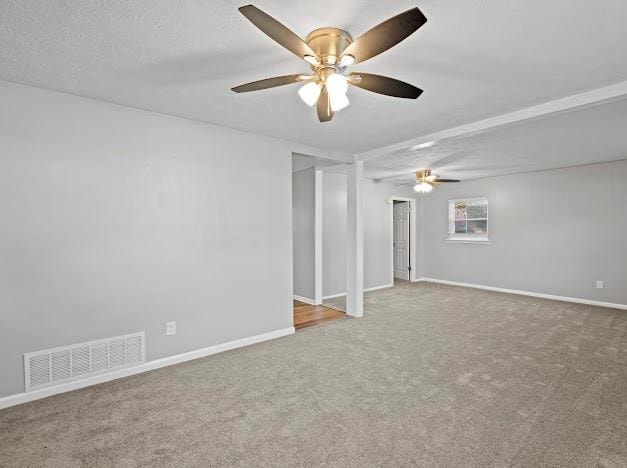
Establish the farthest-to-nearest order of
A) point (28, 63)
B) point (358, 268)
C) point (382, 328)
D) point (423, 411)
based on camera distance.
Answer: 1. point (358, 268)
2. point (382, 328)
3. point (423, 411)
4. point (28, 63)

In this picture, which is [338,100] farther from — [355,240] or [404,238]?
[404,238]

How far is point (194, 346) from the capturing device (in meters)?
3.25

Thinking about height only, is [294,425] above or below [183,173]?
below

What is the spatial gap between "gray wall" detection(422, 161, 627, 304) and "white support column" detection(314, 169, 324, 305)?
358cm

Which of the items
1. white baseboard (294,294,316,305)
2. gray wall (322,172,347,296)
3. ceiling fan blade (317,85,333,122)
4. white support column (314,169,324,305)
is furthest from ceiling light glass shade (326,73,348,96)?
white baseboard (294,294,316,305)

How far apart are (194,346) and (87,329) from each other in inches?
37.6

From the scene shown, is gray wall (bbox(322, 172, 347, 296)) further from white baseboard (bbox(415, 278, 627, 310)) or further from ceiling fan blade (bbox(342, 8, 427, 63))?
ceiling fan blade (bbox(342, 8, 427, 63))

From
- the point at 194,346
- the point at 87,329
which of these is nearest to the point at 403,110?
the point at 194,346

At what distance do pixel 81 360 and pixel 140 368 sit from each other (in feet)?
1.55

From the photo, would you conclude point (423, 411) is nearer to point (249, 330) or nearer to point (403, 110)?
point (249, 330)

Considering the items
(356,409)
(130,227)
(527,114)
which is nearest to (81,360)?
(130,227)

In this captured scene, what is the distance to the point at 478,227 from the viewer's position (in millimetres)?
6895

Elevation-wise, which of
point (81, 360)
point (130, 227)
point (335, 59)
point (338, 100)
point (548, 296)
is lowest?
point (548, 296)

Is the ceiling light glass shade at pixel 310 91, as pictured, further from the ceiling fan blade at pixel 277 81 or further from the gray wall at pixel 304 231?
the gray wall at pixel 304 231
